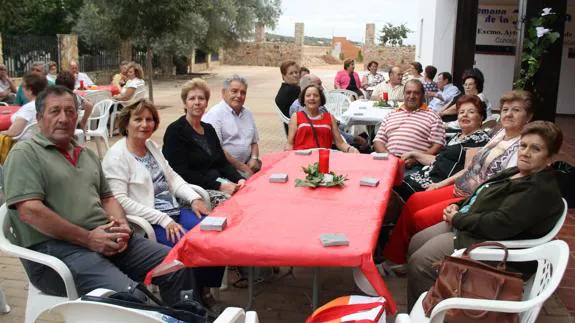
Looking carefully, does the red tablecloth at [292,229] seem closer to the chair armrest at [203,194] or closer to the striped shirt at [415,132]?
the chair armrest at [203,194]

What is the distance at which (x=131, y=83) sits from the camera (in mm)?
9609

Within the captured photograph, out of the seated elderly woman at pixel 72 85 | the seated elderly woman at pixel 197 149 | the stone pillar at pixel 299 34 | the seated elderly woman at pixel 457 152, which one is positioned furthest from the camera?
the stone pillar at pixel 299 34

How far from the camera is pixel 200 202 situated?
3529 millimetres

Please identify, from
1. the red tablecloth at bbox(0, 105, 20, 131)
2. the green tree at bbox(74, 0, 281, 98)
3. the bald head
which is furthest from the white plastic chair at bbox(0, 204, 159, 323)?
the green tree at bbox(74, 0, 281, 98)

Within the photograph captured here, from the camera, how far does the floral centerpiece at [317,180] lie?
3285mm

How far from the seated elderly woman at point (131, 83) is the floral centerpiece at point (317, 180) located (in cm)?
679

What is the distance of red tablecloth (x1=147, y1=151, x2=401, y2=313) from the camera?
2.29 meters

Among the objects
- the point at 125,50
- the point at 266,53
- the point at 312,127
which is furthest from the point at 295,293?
the point at 266,53

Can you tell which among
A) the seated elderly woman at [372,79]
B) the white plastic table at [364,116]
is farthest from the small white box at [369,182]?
the seated elderly woman at [372,79]

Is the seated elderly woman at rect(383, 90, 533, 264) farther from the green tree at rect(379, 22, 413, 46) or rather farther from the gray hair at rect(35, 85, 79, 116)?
the green tree at rect(379, 22, 413, 46)

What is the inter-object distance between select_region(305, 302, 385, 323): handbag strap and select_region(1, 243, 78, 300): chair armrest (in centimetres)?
107

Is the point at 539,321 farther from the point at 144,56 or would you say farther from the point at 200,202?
the point at 144,56

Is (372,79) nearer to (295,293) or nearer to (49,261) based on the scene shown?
(295,293)

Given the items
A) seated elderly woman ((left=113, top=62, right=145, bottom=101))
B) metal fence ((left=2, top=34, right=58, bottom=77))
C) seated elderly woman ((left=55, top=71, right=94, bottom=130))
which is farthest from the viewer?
metal fence ((left=2, top=34, right=58, bottom=77))
